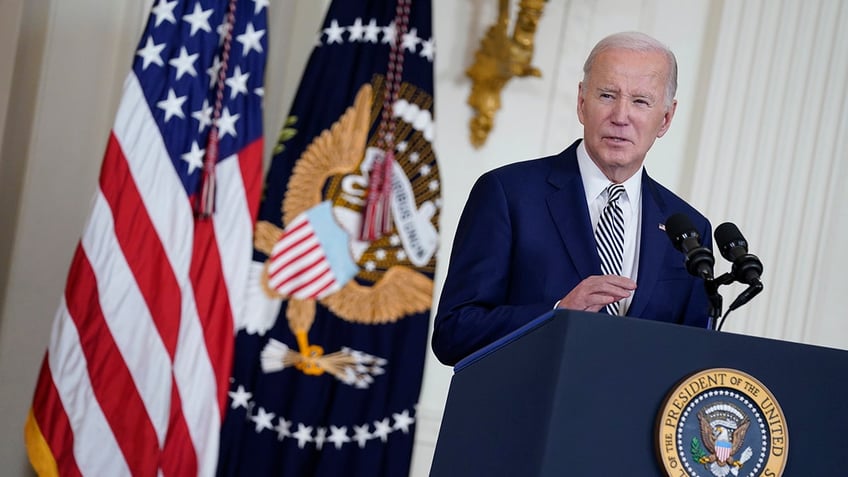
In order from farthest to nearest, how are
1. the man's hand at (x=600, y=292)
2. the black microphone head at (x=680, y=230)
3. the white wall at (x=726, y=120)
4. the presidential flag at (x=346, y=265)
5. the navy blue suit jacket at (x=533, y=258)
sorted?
the white wall at (x=726, y=120), the presidential flag at (x=346, y=265), the navy blue suit jacket at (x=533, y=258), the black microphone head at (x=680, y=230), the man's hand at (x=600, y=292)

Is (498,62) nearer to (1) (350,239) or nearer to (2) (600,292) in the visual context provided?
(1) (350,239)

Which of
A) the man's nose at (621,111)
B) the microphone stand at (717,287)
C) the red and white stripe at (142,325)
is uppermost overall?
the man's nose at (621,111)

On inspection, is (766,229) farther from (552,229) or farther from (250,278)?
(552,229)

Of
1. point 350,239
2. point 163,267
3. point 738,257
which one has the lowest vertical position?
point 163,267

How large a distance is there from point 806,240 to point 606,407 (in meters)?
3.48

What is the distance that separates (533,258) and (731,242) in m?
0.45

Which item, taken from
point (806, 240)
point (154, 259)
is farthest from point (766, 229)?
point (154, 259)

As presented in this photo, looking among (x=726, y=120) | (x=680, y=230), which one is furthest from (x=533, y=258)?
(x=726, y=120)

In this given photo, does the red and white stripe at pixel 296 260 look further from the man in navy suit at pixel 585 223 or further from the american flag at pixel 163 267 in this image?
the man in navy suit at pixel 585 223

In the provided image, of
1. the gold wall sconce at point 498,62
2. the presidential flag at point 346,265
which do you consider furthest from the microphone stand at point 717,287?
the gold wall sconce at point 498,62

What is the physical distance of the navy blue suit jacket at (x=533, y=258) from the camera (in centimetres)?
233

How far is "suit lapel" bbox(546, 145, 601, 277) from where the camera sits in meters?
2.37

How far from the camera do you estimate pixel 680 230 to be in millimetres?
2037

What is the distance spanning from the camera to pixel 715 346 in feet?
5.77
